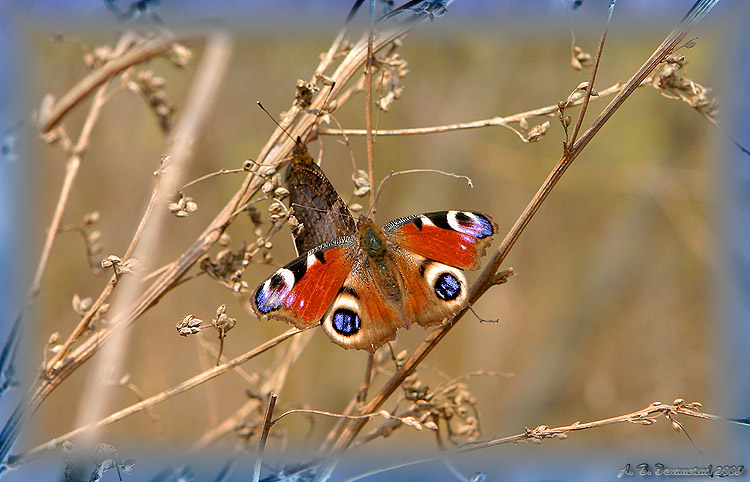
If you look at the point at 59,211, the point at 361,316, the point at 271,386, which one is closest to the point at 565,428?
the point at 361,316

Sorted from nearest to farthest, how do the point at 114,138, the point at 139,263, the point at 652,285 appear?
the point at 139,263 → the point at 114,138 → the point at 652,285

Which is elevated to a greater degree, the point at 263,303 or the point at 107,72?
the point at 107,72

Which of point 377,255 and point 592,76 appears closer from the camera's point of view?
point 592,76

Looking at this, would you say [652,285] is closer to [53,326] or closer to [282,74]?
[282,74]

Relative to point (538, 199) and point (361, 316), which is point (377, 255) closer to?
point (361, 316)

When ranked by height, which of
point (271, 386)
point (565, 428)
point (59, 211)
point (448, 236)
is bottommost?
point (565, 428)

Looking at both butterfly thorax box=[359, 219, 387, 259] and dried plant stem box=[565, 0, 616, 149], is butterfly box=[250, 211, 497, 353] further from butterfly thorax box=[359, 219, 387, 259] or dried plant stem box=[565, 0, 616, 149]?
dried plant stem box=[565, 0, 616, 149]

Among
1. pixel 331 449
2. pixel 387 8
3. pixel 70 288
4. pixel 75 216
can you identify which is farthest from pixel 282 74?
pixel 331 449
